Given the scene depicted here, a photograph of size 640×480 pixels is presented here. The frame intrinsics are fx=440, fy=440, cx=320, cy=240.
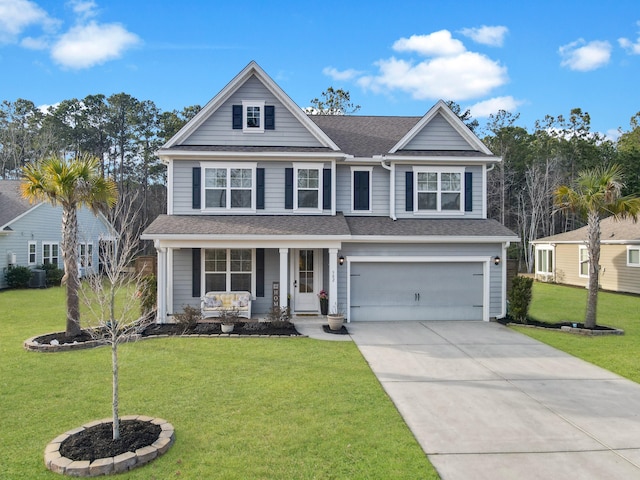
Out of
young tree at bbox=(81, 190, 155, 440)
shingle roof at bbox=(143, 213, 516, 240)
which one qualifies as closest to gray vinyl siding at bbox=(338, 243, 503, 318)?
shingle roof at bbox=(143, 213, 516, 240)

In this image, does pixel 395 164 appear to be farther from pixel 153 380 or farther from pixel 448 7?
pixel 153 380

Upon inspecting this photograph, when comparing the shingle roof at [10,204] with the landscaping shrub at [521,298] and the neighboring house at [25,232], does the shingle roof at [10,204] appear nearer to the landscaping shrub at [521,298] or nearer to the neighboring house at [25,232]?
the neighboring house at [25,232]

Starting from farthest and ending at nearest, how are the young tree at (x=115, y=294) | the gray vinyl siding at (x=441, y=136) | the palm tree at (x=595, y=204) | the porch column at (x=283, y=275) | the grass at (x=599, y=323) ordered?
the gray vinyl siding at (x=441, y=136)
the porch column at (x=283, y=275)
the palm tree at (x=595, y=204)
the grass at (x=599, y=323)
the young tree at (x=115, y=294)

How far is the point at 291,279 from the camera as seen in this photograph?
585 inches

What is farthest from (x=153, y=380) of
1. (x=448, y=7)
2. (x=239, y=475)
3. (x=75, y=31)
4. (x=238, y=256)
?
(x=448, y=7)

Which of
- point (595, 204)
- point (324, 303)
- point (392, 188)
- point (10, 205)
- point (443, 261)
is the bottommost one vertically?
point (324, 303)

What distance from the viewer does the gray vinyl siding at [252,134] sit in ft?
49.0

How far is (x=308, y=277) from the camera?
15039 mm

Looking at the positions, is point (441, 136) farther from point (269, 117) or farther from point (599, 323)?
point (599, 323)

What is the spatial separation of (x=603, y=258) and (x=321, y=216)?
1878 centimetres

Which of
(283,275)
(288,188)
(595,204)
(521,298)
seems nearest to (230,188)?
(288,188)

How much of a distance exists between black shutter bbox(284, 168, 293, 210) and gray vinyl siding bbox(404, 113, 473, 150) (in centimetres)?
482

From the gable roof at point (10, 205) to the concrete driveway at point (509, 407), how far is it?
2112 centimetres

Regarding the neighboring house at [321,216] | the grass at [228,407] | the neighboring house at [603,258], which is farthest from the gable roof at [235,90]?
the neighboring house at [603,258]
